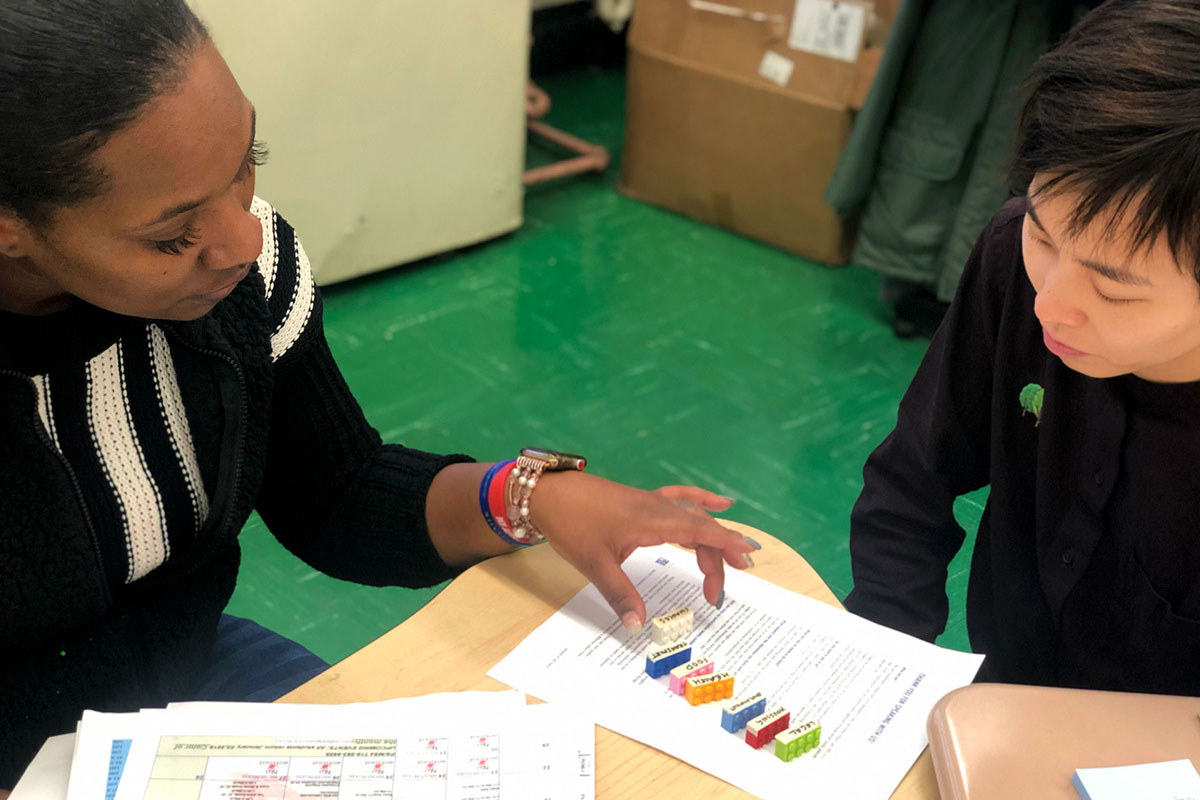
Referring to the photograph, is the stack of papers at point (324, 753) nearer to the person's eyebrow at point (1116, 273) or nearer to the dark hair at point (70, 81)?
the dark hair at point (70, 81)

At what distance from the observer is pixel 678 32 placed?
3297 mm

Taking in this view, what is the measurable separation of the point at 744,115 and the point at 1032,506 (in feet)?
7.35

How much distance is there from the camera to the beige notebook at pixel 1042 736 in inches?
30.7

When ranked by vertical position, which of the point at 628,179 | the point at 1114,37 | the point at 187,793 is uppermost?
the point at 1114,37

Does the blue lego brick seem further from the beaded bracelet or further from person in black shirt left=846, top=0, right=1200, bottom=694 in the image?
person in black shirt left=846, top=0, right=1200, bottom=694

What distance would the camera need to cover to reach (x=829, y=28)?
2.99 metres

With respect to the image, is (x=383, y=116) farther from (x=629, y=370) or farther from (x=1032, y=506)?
(x=1032, y=506)

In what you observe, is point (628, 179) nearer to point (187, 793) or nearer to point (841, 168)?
point (841, 168)

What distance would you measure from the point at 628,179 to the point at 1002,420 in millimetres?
2599

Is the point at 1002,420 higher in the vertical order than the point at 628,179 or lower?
higher

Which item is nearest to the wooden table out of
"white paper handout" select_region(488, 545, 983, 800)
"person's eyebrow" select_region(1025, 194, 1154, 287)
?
"white paper handout" select_region(488, 545, 983, 800)

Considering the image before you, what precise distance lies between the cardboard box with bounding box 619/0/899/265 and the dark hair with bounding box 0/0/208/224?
2.46 metres

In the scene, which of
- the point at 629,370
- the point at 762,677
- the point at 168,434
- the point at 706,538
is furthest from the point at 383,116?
the point at 762,677

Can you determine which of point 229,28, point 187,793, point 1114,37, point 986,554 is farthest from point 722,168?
point 187,793
